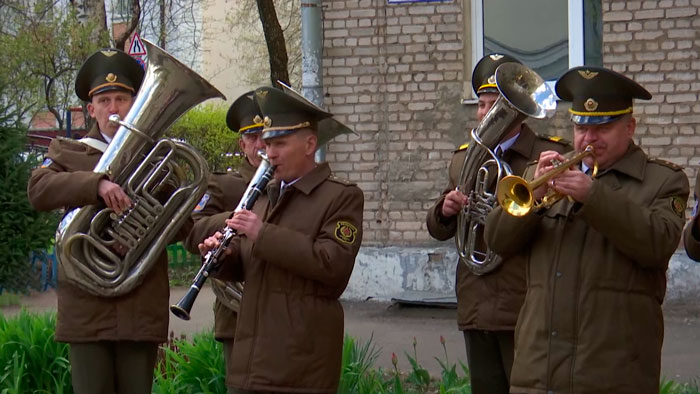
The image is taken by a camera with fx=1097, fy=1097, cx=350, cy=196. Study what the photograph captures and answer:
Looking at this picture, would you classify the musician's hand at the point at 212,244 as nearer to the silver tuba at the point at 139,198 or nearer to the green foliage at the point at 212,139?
the silver tuba at the point at 139,198

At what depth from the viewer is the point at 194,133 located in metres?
19.2

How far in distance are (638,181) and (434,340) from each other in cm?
466

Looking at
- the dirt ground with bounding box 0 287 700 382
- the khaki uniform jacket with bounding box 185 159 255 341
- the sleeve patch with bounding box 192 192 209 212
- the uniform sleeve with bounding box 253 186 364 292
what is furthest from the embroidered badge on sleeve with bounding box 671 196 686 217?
the dirt ground with bounding box 0 287 700 382

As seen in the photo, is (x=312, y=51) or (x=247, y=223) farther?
(x=312, y=51)

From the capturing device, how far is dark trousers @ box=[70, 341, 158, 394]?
198 inches

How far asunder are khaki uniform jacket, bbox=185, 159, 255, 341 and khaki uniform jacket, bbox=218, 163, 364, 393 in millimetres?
741

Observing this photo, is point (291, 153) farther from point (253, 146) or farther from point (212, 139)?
point (212, 139)

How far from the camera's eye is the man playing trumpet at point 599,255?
3795 millimetres

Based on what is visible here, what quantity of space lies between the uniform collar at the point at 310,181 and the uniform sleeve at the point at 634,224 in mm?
1101

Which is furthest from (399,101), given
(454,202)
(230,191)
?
(454,202)

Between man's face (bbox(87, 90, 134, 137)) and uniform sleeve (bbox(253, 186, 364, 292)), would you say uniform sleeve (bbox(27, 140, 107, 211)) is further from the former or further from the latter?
uniform sleeve (bbox(253, 186, 364, 292))

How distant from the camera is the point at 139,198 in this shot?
195 inches

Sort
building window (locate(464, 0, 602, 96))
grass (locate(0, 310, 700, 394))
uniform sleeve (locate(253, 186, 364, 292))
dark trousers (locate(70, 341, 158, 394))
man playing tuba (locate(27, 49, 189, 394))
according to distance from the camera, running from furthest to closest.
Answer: building window (locate(464, 0, 602, 96)), grass (locate(0, 310, 700, 394)), dark trousers (locate(70, 341, 158, 394)), man playing tuba (locate(27, 49, 189, 394)), uniform sleeve (locate(253, 186, 364, 292))

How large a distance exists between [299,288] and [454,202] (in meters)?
1.06
